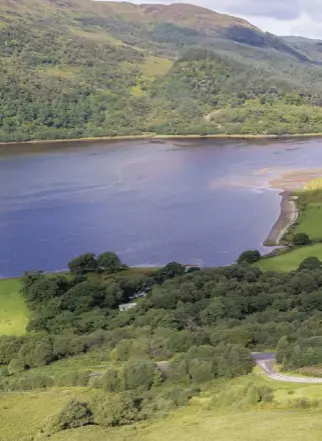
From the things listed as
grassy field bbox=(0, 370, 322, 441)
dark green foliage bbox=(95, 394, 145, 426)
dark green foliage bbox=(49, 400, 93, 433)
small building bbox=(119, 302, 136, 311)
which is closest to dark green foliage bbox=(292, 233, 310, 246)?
small building bbox=(119, 302, 136, 311)

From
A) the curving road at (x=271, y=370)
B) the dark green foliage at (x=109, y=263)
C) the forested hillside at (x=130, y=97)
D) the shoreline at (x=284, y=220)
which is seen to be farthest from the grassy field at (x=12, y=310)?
the forested hillside at (x=130, y=97)

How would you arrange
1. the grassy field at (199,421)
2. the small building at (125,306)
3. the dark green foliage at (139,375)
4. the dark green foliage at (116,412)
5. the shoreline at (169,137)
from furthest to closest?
the shoreline at (169,137), the small building at (125,306), the dark green foliage at (139,375), the dark green foliage at (116,412), the grassy field at (199,421)

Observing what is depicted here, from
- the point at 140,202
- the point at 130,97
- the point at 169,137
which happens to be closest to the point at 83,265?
the point at 140,202

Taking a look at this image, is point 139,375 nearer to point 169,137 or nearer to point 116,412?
point 116,412

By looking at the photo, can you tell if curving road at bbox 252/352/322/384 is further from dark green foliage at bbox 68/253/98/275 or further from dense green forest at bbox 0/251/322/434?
dark green foliage at bbox 68/253/98/275

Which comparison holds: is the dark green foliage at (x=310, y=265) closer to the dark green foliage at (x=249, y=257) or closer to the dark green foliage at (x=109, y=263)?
the dark green foliage at (x=249, y=257)
